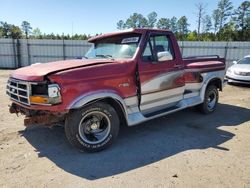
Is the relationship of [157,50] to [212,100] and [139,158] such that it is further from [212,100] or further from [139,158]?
[212,100]

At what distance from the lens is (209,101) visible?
6980mm

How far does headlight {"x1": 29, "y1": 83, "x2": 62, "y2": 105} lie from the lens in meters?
3.73

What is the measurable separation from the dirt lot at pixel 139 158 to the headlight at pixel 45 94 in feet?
3.27

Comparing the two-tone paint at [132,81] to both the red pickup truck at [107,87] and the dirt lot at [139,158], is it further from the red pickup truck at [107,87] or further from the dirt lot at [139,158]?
the dirt lot at [139,158]

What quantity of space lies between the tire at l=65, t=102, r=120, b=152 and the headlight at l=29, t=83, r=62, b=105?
410mm

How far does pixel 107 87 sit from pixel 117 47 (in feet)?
4.10

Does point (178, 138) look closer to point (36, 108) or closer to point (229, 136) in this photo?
point (229, 136)

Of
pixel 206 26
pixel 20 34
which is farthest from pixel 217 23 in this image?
pixel 20 34

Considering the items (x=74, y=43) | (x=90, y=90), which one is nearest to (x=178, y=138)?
(x=90, y=90)

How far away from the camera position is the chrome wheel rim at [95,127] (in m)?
4.23

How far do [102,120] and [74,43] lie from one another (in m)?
15.4

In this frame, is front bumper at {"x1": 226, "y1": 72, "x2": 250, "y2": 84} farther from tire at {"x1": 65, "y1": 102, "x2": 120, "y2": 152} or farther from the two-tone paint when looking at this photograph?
tire at {"x1": 65, "y1": 102, "x2": 120, "y2": 152}

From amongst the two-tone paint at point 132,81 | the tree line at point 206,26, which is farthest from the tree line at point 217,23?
the two-tone paint at point 132,81

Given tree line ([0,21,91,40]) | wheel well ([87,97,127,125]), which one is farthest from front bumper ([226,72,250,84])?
tree line ([0,21,91,40])
